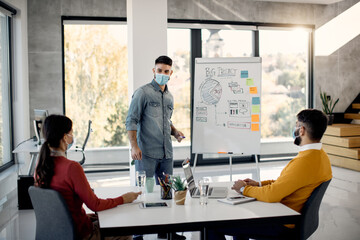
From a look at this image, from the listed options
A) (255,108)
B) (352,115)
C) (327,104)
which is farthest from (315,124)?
(352,115)

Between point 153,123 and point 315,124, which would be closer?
point 315,124

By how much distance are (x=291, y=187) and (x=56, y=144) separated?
4.58ft

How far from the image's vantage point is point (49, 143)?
2094mm

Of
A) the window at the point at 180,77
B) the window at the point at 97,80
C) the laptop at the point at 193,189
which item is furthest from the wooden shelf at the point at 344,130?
the laptop at the point at 193,189

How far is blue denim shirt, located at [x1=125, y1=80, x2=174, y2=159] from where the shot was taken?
3.39 meters

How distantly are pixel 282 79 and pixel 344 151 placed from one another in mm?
1822

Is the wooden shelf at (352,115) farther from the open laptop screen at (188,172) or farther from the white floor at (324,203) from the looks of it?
the open laptop screen at (188,172)

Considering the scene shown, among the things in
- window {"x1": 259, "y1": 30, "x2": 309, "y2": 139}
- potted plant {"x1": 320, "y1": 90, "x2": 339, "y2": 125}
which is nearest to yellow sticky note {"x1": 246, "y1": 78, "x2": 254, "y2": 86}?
window {"x1": 259, "y1": 30, "x2": 309, "y2": 139}

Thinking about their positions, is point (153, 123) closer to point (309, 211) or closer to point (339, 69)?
point (309, 211)

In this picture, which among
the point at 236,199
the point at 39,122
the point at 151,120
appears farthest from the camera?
the point at 39,122

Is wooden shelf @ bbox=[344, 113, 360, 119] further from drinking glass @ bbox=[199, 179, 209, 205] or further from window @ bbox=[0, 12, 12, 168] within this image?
window @ bbox=[0, 12, 12, 168]

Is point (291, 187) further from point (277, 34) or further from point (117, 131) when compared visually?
point (277, 34)

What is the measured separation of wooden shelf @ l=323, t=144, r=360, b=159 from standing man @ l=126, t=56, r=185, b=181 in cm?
422

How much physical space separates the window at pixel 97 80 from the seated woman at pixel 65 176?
175 inches
